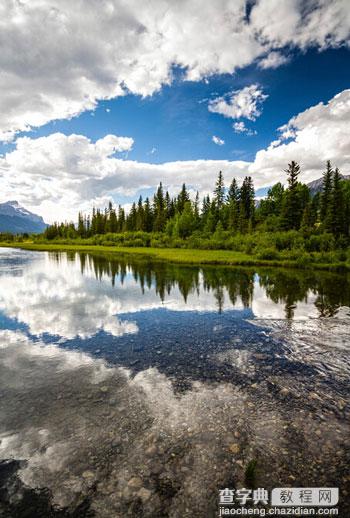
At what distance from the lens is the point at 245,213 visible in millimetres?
92312

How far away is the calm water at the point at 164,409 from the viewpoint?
498cm

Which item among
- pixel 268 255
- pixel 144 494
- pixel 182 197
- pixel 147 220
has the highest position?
pixel 182 197

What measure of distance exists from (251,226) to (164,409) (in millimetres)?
76158

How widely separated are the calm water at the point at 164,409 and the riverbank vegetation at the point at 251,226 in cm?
3000

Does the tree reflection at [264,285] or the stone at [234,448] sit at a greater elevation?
the tree reflection at [264,285]

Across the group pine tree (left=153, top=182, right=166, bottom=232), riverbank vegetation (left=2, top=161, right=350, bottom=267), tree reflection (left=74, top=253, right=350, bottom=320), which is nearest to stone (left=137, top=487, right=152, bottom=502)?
tree reflection (left=74, top=253, right=350, bottom=320)

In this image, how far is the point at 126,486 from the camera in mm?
4965

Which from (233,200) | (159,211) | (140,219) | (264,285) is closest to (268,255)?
(264,285)

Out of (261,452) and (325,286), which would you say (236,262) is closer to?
(325,286)

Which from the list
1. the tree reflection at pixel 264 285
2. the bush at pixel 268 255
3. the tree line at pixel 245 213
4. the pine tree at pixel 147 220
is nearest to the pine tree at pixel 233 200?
the tree line at pixel 245 213

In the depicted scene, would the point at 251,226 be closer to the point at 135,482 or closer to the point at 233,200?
the point at 233,200

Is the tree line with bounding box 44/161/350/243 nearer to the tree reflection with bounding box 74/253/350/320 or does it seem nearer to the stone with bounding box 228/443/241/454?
the tree reflection with bounding box 74/253/350/320

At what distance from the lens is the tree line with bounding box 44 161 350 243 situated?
61.3 m

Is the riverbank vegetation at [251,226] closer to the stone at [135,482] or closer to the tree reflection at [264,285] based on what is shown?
the tree reflection at [264,285]
